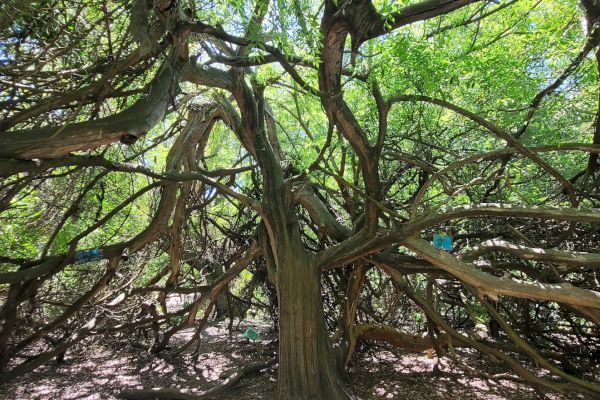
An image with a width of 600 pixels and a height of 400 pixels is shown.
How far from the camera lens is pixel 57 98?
297 cm

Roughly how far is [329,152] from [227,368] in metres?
3.18

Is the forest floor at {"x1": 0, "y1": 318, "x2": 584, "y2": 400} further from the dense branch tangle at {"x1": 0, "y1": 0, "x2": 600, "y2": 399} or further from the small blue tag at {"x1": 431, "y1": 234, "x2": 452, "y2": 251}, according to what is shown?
the small blue tag at {"x1": 431, "y1": 234, "x2": 452, "y2": 251}

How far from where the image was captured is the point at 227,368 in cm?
598

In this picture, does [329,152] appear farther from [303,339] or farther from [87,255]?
[87,255]

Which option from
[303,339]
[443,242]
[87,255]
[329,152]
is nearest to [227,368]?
[303,339]

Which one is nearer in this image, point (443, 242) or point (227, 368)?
point (443, 242)

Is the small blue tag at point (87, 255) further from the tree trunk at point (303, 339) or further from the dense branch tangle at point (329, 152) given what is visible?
the tree trunk at point (303, 339)

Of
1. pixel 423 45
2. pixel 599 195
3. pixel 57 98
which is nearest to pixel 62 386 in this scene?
pixel 57 98

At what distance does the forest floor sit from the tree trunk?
20.7 inches

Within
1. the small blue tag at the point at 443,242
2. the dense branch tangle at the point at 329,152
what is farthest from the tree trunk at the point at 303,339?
the small blue tag at the point at 443,242

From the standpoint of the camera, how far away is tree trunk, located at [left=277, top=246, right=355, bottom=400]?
414 centimetres

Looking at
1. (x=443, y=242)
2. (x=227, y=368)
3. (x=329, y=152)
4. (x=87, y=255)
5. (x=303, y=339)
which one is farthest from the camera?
(x=227, y=368)

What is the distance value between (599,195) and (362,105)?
105 inches

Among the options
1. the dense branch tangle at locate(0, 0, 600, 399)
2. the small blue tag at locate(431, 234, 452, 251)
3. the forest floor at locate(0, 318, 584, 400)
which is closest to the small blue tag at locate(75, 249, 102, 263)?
the dense branch tangle at locate(0, 0, 600, 399)
